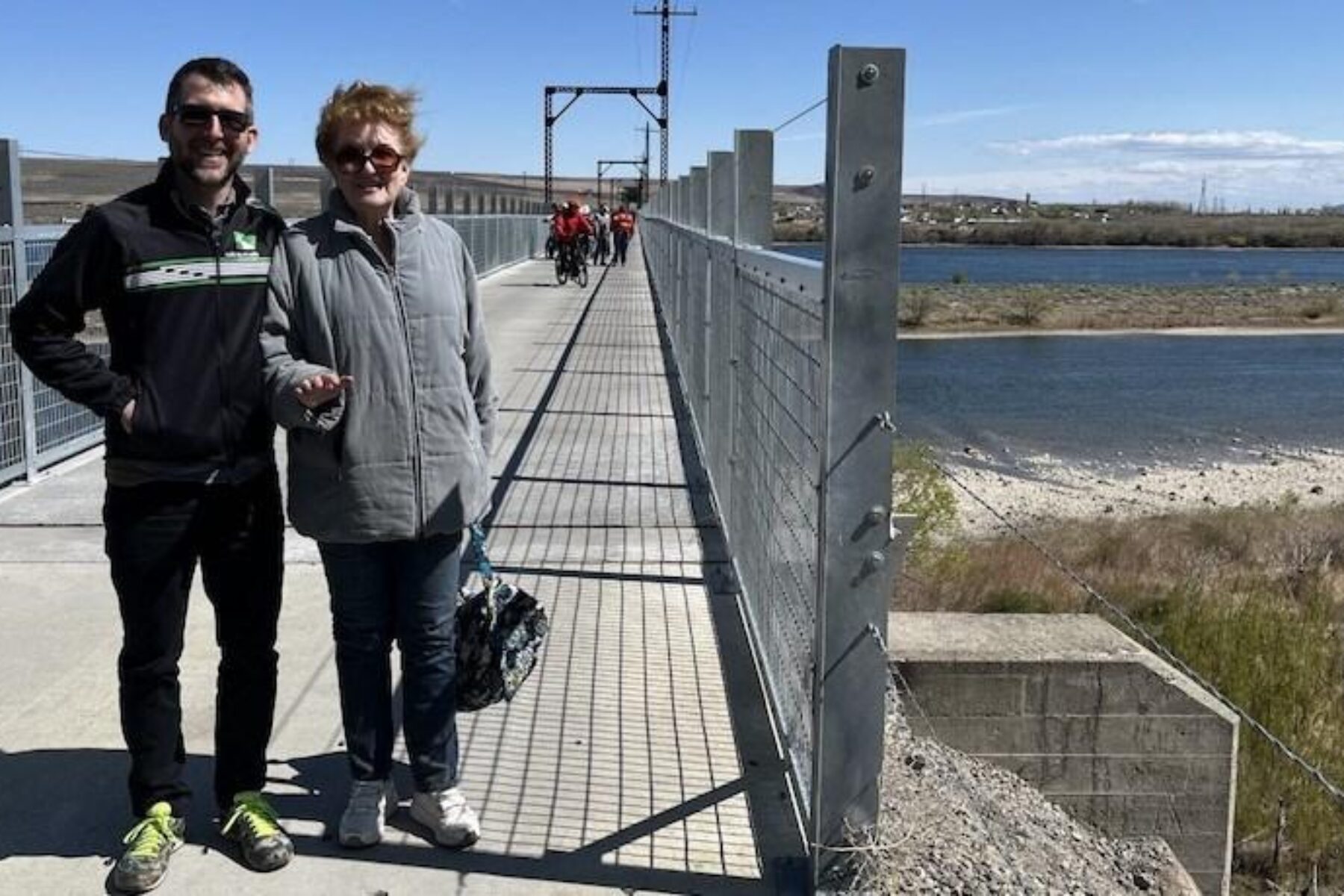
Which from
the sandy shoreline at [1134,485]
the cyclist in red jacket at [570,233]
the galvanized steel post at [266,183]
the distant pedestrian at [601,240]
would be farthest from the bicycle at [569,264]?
the galvanized steel post at [266,183]

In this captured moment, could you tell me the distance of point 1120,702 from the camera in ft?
22.6

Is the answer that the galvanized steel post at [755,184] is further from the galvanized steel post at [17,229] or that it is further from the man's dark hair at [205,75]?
the galvanized steel post at [17,229]

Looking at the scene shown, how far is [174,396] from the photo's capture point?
340 cm

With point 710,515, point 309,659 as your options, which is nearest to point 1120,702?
point 710,515

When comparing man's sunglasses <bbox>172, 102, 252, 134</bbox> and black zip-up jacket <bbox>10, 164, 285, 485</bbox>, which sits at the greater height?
man's sunglasses <bbox>172, 102, 252, 134</bbox>

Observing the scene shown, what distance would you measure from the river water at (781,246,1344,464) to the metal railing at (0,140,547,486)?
7.54 meters

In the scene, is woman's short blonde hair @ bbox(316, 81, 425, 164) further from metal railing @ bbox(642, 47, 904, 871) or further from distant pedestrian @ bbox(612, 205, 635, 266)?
distant pedestrian @ bbox(612, 205, 635, 266)

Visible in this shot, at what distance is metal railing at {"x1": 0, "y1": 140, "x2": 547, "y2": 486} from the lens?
7.80 metres

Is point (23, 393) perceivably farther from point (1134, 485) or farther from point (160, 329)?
point (1134, 485)

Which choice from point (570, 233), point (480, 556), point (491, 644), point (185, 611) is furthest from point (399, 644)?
point (570, 233)

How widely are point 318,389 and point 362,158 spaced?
0.57 meters

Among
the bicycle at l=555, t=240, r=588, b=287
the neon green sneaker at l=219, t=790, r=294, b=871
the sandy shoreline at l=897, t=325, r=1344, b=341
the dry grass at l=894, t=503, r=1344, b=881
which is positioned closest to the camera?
the neon green sneaker at l=219, t=790, r=294, b=871

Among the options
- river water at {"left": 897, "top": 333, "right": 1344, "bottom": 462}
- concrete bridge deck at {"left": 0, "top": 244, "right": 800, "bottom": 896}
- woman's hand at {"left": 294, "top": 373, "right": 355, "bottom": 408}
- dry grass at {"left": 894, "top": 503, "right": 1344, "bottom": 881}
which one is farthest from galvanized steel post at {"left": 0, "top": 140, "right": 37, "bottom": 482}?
river water at {"left": 897, "top": 333, "right": 1344, "bottom": 462}

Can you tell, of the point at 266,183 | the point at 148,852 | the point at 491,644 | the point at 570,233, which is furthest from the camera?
the point at 570,233
